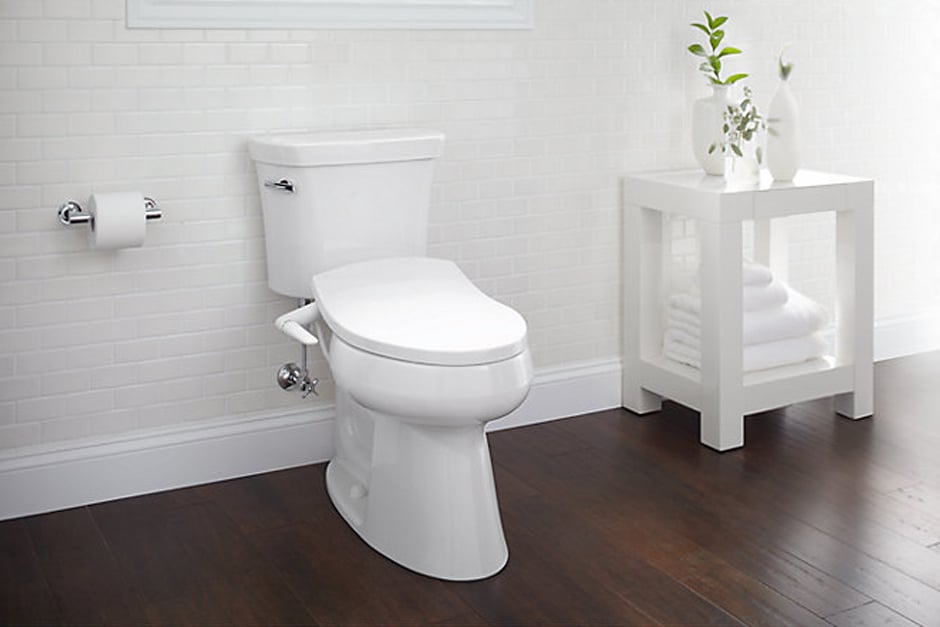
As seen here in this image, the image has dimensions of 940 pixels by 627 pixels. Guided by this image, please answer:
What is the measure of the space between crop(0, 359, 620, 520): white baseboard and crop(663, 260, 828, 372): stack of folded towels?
3.21 ft

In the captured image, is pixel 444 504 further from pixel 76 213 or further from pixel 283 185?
pixel 76 213

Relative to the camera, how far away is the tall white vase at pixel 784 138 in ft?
9.97

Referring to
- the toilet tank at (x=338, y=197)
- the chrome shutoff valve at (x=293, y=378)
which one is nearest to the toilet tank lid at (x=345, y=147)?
the toilet tank at (x=338, y=197)

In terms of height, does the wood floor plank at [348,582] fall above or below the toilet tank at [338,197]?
below

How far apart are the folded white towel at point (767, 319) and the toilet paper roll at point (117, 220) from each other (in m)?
1.43

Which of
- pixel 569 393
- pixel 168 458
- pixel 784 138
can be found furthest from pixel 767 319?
pixel 168 458

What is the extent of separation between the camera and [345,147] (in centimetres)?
264

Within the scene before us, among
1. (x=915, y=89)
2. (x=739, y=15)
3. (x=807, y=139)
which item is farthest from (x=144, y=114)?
(x=915, y=89)

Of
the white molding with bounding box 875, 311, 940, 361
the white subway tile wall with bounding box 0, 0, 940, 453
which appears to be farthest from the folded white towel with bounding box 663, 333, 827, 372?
the white molding with bounding box 875, 311, 940, 361

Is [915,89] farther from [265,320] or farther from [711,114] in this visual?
[265,320]

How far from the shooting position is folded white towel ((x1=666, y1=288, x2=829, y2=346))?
308cm

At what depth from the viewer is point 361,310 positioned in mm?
2404

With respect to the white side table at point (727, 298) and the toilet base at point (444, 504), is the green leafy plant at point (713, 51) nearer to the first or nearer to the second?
the white side table at point (727, 298)

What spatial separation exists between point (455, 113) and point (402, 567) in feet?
4.04
